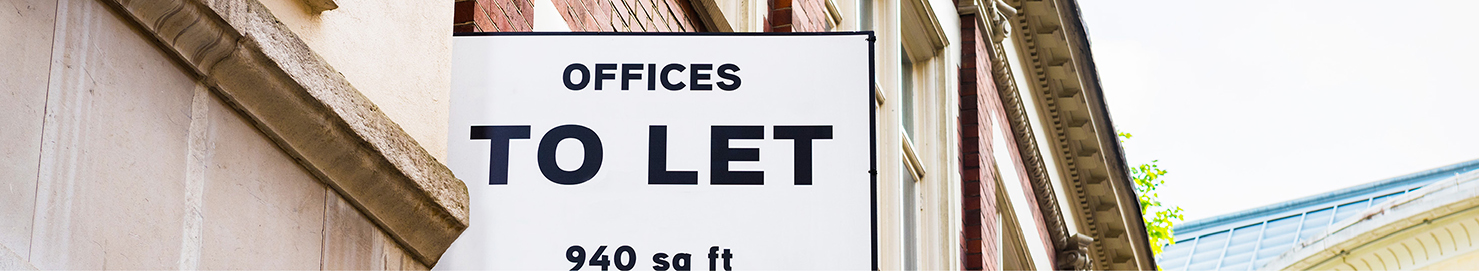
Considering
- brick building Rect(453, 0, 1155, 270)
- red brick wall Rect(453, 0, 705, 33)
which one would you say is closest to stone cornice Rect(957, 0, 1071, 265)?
brick building Rect(453, 0, 1155, 270)

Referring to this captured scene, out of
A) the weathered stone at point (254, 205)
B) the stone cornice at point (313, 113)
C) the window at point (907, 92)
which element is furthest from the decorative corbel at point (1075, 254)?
the weathered stone at point (254, 205)

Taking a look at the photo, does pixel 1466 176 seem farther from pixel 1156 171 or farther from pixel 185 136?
pixel 185 136

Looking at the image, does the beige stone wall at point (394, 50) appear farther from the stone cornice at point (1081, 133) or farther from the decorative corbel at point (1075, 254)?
the decorative corbel at point (1075, 254)

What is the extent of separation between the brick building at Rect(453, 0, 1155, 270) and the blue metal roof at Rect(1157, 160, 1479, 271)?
24173mm

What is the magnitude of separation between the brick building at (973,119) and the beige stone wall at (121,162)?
3.83 ft

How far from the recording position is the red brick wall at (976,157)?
1080 centimetres

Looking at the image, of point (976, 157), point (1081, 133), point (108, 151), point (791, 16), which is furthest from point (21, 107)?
point (1081, 133)

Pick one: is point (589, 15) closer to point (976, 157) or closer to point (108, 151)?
point (108, 151)

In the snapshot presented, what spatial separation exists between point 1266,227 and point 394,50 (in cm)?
4130

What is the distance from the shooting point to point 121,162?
2.12 meters

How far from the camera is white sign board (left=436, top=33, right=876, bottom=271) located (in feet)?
10.1

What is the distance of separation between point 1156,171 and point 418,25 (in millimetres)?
19971

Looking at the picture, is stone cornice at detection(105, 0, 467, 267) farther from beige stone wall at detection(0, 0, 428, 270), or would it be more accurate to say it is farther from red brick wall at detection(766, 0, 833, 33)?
red brick wall at detection(766, 0, 833, 33)

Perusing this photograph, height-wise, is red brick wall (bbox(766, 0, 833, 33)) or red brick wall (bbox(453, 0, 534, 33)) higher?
red brick wall (bbox(766, 0, 833, 33))
